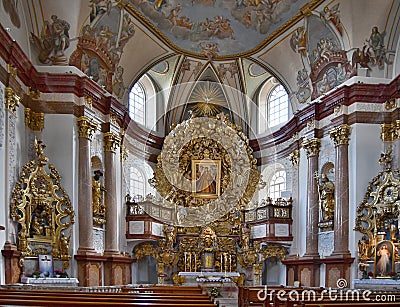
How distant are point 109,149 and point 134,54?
13.2 ft

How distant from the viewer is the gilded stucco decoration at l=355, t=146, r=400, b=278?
15.6 metres

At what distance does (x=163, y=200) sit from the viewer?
23.4 metres

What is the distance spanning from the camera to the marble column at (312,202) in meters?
19.8

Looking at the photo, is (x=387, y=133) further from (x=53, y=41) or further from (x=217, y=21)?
(x=53, y=41)

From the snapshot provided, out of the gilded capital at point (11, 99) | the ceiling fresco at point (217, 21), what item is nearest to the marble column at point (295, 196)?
the ceiling fresco at point (217, 21)

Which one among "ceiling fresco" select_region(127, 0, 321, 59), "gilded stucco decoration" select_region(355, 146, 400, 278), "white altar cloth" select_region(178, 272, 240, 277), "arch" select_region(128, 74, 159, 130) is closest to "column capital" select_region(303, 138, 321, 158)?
"gilded stucco decoration" select_region(355, 146, 400, 278)

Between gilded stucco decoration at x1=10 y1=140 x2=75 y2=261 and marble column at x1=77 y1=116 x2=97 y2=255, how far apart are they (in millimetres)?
615

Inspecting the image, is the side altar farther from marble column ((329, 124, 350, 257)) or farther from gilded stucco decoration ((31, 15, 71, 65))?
marble column ((329, 124, 350, 257))

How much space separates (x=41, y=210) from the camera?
16.0 meters

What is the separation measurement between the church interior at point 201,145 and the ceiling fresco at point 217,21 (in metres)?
0.07

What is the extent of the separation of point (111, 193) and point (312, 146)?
7274mm

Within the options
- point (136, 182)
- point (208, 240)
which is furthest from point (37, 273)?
point (136, 182)

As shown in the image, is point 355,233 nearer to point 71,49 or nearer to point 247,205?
point 247,205

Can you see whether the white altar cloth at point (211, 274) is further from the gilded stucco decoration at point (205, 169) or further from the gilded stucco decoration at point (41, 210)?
the gilded stucco decoration at point (41, 210)
